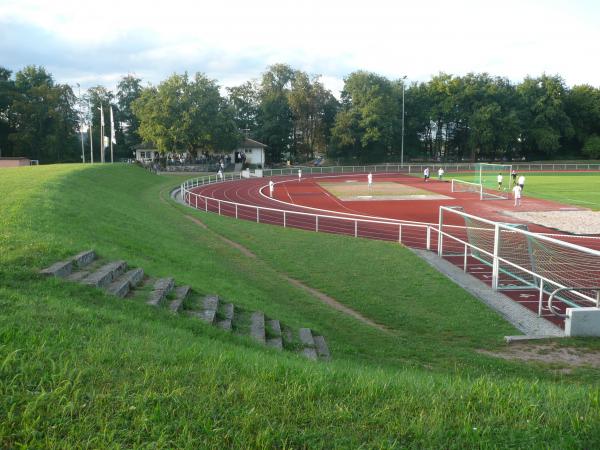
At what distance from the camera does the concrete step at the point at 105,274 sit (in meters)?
7.55

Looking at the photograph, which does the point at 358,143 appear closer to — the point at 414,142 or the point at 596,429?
the point at 414,142

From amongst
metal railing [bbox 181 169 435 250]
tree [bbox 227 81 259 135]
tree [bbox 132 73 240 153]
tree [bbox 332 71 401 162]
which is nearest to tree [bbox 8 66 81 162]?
tree [bbox 132 73 240 153]

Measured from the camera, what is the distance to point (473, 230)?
16.4 metres

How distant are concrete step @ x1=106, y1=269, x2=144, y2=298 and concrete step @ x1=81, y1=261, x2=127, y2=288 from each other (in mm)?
83

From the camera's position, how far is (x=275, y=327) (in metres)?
8.20

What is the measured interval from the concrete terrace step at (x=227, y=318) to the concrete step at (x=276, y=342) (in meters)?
0.61

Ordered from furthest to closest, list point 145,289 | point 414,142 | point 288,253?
point 414,142 → point 288,253 → point 145,289

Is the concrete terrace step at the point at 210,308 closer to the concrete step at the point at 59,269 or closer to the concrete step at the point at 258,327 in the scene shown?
the concrete step at the point at 258,327

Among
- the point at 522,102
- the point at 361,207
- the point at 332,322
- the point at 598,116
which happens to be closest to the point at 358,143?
the point at 522,102

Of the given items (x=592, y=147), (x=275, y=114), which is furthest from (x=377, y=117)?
(x=592, y=147)

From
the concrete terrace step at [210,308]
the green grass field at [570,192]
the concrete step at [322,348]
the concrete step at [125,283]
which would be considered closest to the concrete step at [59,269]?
the concrete step at [125,283]

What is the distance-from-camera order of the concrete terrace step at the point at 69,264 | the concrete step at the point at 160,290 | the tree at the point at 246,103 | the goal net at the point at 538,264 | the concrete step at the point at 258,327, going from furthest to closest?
1. the tree at the point at 246,103
2. the goal net at the point at 538,264
3. the concrete step at the point at 160,290
4. the concrete terrace step at the point at 69,264
5. the concrete step at the point at 258,327

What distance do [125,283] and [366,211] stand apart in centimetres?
2496

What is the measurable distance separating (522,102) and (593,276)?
80754 mm
